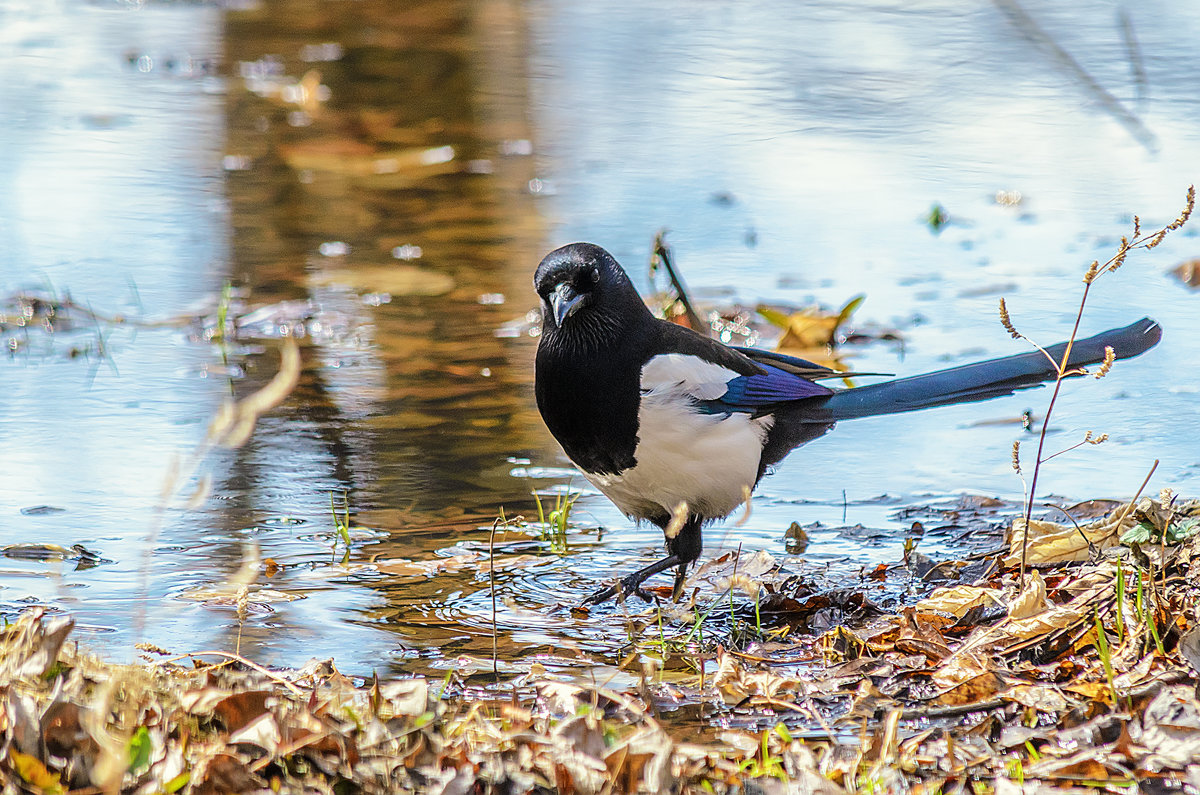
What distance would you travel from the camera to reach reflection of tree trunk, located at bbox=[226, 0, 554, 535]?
455 cm

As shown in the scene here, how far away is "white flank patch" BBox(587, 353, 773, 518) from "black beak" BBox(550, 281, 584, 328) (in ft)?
0.77

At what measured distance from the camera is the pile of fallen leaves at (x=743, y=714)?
2473 millimetres

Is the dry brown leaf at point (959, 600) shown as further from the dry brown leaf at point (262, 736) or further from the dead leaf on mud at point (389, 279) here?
the dead leaf on mud at point (389, 279)

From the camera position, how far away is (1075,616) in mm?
3055

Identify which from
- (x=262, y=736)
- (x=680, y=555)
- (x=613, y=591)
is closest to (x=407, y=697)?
(x=262, y=736)

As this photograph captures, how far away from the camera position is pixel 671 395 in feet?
11.9

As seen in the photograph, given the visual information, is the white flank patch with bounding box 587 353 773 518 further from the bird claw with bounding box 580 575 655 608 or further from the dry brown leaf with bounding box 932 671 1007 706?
the dry brown leaf with bounding box 932 671 1007 706

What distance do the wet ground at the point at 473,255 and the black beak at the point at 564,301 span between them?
2.20 ft

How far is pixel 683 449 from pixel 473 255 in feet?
9.60

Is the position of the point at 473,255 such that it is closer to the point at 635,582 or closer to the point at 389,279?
the point at 389,279

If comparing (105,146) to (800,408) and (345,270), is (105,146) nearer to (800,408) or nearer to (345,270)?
(345,270)

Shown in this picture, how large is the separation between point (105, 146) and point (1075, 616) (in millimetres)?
6626

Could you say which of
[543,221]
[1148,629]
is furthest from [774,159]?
[1148,629]

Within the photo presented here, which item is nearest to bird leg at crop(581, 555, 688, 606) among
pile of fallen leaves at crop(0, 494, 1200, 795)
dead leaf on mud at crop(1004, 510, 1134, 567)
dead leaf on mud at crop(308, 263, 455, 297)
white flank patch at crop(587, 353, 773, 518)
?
→ white flank patch at crop(587, 353, 773, 518)
